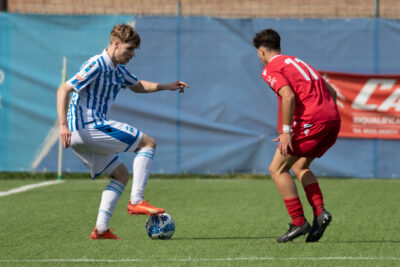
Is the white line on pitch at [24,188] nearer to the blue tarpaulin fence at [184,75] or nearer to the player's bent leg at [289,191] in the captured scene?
the blue tarpaulin fence at [184,75]

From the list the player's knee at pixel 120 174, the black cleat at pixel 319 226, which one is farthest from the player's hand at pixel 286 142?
the player's knee at pixel 120 174

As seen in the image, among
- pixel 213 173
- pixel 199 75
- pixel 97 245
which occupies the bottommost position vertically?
pixel 213 173

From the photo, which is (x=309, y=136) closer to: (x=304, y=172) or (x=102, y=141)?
(x=304, y=172)

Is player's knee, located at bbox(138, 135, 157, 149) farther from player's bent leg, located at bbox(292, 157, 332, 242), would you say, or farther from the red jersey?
player's bent leg, located at bbox(292, 157, 332, 242)

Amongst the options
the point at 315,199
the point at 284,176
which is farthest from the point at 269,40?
the point at 315,199

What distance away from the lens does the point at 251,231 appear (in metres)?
6.98

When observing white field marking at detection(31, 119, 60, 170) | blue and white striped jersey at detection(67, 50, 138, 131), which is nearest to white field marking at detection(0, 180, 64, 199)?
white field marking at detection(31, 119, 60, 170)

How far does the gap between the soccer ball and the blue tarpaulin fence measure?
5.74 m

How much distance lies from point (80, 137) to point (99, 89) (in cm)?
43

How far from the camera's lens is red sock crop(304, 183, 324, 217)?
628 cm

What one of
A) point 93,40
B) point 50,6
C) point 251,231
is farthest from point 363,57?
point 50,6

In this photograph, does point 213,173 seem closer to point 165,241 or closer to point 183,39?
point 183,39

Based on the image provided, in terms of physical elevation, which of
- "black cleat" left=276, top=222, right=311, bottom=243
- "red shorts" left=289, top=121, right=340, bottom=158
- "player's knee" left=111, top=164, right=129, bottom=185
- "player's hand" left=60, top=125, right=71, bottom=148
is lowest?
"black cleat" left=276, top=222, right=311, bottom=243

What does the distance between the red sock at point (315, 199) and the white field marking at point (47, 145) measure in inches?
260
